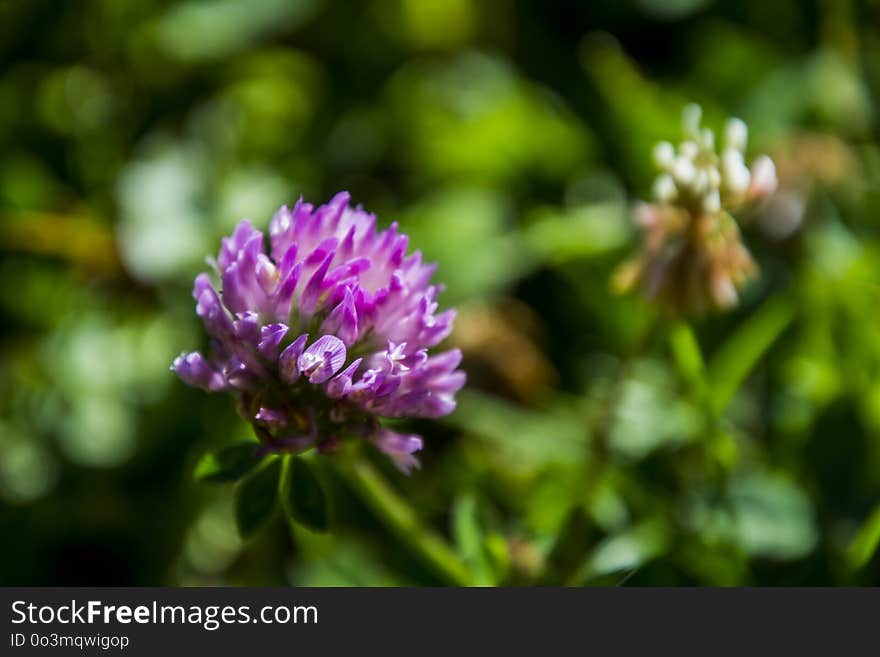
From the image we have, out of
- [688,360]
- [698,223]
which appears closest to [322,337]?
[698,223]

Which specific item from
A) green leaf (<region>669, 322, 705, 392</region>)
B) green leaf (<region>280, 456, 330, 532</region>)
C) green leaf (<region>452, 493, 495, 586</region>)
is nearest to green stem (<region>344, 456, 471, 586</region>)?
green leaf (<region>452, 493, 495, 586</region>)

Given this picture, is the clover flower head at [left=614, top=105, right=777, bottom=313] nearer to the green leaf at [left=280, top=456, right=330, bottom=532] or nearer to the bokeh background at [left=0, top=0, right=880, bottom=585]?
the bokeh background at [left=0, top=0, right=880, bottom=585]

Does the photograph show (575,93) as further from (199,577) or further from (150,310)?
(199,577)

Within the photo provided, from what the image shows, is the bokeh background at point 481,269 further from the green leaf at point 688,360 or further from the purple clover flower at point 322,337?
the purple clover flower at point 322,337

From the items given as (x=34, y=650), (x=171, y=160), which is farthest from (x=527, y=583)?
(x=171, y=160)

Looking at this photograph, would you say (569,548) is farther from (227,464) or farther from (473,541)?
(227,464)

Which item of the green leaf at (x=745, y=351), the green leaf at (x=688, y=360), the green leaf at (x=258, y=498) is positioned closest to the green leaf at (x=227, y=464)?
the green leaf at (x=258, y=498)
